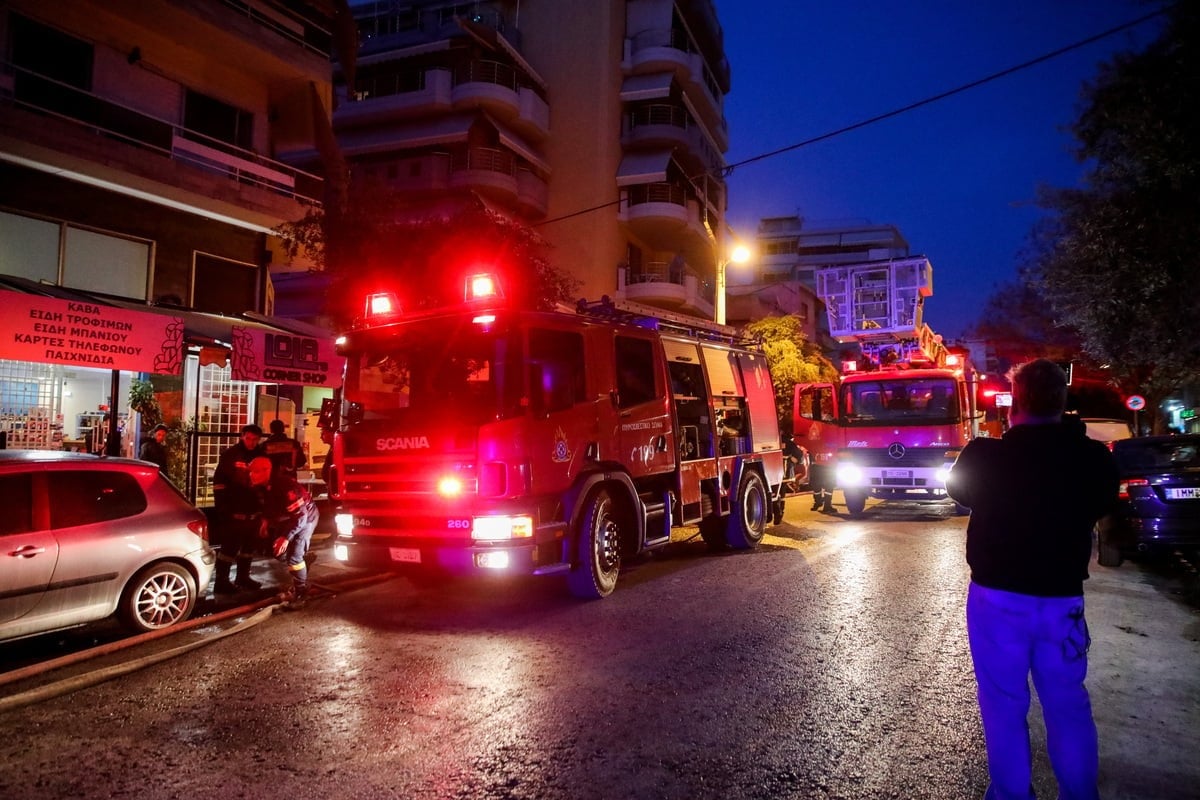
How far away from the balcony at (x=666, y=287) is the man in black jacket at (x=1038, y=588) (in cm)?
2814

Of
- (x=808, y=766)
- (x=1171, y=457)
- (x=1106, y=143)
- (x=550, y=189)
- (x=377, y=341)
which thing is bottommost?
(x=808, y=766)

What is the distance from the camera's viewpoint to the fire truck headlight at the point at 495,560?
20.8 feet

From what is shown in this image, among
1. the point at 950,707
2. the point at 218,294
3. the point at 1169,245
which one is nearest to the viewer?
the point at 950,707

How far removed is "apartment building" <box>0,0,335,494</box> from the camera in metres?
11.7

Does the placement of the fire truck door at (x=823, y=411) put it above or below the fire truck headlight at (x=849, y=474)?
above

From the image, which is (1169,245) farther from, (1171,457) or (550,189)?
(550,189)

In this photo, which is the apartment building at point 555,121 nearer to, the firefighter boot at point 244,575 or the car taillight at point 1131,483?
the firefighter boot at point 244,575

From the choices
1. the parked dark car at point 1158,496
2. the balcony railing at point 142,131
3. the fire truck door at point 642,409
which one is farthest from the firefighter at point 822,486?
the balcony railing at point 142,131

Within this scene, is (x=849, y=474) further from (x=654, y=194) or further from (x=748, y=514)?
(x=654, y=194)

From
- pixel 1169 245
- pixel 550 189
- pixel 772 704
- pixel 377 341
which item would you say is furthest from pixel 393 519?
pixel 550 189

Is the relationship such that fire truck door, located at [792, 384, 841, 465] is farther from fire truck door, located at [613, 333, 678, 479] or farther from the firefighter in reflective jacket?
the firefighter in reflective jacket

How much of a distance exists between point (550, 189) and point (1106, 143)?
23771 mm

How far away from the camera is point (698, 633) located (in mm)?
6023

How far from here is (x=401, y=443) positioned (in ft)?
22.5
